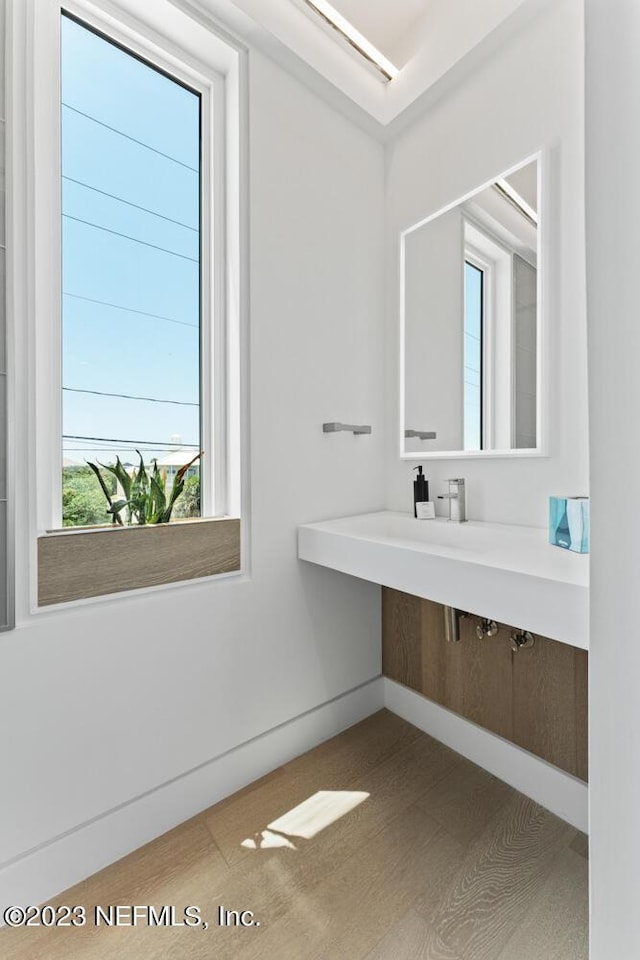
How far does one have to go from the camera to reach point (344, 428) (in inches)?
63.8

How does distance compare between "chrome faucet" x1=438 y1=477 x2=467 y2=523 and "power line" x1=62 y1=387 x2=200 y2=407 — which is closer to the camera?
"power line" x1=62 y1=387 x2=200 y2=407

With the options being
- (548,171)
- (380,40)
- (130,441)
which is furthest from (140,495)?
(380,40)

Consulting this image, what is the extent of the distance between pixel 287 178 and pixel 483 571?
138 cm

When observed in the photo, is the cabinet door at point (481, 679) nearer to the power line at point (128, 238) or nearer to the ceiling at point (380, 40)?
the power line at point (128, 238)

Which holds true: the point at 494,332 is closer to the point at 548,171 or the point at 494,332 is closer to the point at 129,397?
the point at 548,171

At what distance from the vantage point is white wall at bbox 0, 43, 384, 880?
3.54 feet

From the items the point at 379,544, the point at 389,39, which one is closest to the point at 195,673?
the point at 379,544

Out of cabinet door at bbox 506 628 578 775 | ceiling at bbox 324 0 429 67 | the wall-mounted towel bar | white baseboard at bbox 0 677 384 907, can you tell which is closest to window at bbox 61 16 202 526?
the wall-mounted towel bar

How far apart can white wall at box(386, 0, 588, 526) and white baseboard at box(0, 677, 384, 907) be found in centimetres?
90

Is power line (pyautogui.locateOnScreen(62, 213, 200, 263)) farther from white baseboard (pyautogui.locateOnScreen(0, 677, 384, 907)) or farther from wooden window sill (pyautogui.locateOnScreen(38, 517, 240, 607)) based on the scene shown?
white baseboard (pyautogui.locateOnScreen(0, 677, 384, 907))

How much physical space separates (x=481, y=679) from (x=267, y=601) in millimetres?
753

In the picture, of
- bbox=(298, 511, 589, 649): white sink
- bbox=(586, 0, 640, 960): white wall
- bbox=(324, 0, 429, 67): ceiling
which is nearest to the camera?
bbox=(586, 0, 640, 960): white wall

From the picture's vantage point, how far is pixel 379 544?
4.15 ft

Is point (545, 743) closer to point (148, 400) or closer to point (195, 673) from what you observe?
point (195, 673)
